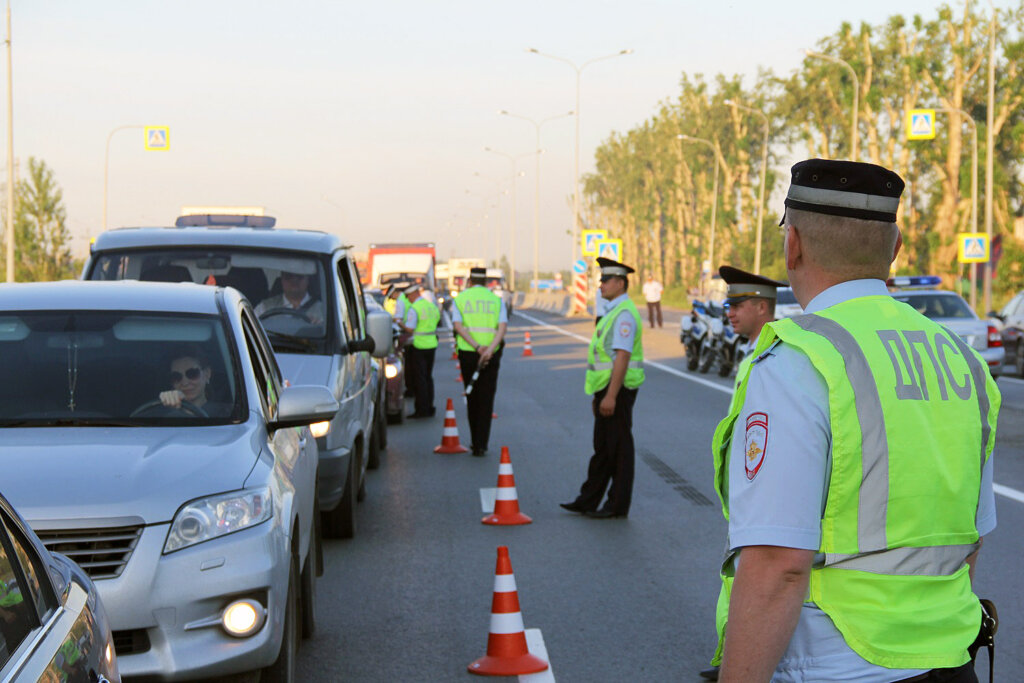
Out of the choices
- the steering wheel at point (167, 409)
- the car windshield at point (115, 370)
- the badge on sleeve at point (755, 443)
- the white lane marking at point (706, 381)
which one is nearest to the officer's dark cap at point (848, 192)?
the badge on sleeve at point (755, 443)

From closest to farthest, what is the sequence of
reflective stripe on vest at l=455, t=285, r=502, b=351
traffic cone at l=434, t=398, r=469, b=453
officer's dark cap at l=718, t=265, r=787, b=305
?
officer's dark cap at l=718, t=265, r=787, b=305, reflective stripe on vest at l=455, t=285, r=502, b=351, traffic cone at l=434, t=398, r=469, b=453

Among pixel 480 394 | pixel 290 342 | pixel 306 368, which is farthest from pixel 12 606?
pixel 480 394

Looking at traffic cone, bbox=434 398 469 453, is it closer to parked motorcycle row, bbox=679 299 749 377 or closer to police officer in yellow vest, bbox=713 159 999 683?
parked motorcycle row, bbox=679 299 749 377

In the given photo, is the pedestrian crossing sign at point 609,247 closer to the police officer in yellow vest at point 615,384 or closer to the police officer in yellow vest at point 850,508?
the police officer in yellow vest at point 615,384

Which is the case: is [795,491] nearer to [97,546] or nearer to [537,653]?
[97,546]

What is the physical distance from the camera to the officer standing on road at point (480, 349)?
14.1 metres

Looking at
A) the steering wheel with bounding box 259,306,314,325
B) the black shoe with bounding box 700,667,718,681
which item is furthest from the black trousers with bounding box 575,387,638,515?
the black shoe with bounding box 700,667,718,681

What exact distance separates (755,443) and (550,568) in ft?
20.4

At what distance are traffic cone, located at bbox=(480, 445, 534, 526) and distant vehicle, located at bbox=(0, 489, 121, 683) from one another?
6.78m

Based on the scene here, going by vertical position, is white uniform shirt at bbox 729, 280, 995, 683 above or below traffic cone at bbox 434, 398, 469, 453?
above

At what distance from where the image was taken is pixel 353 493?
9875 millimetres

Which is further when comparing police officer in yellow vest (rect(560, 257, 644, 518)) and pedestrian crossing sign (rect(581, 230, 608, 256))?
pedestrian crossing sign (rect(581, 230, 608, 256))

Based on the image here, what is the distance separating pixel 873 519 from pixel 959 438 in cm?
27

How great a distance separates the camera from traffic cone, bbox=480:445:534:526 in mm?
10336
